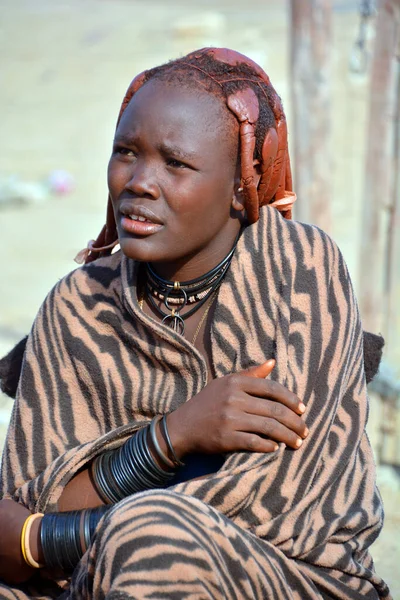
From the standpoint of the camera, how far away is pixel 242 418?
2.42 m

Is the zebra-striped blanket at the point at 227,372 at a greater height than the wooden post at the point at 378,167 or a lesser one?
lesser

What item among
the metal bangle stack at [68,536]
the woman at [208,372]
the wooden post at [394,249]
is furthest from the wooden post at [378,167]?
the metal bangle stack at [68,536]

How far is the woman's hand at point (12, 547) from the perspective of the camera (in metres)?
2.46

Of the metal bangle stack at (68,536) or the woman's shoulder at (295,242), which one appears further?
the woman's shoulder at (295,242)

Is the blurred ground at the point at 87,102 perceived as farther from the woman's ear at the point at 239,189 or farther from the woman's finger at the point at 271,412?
the woman's ear at the point at 239,189

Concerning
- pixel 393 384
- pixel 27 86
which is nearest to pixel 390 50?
pixel 393 384

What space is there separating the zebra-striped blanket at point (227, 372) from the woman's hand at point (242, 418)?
0.04 m

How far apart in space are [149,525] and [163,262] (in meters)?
0.89

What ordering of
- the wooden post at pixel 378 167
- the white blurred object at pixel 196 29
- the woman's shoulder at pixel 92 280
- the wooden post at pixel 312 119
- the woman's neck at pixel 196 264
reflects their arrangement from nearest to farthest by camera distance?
the woman's neck at pixel 196 264, the woman's shoulder at pixel 92 280, the wooden post at pixel 378 167, the wooden post at pixel 312 119, the white blurred object at pixel 196 29

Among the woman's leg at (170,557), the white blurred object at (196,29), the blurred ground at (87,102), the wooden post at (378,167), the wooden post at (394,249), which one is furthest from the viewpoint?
the white blurred object at (196,29)

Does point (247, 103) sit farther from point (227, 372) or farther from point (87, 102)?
point (87, 102)

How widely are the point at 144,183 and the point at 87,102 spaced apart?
17763mm

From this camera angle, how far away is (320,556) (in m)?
2.42

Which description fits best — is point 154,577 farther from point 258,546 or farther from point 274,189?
point 274,189
